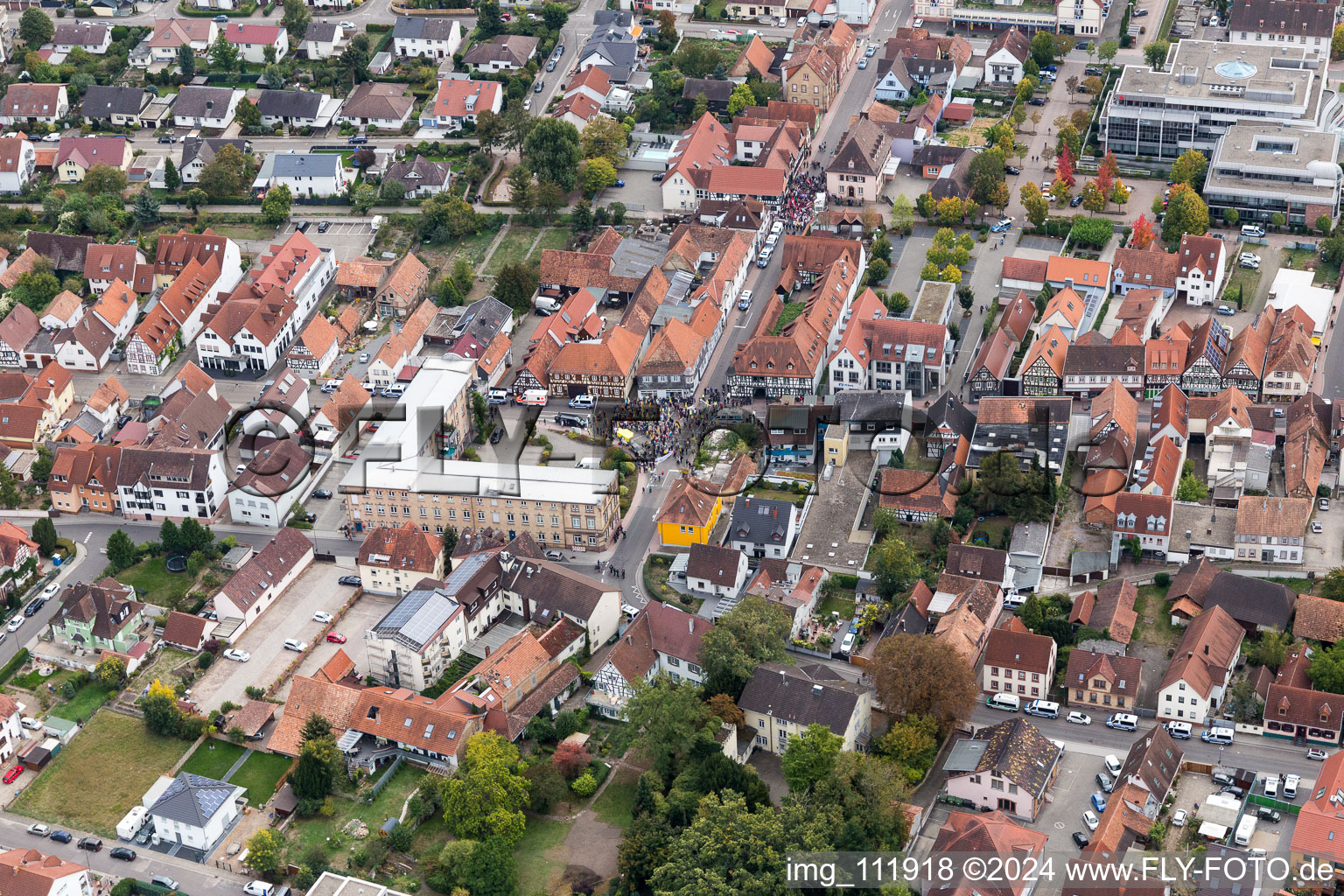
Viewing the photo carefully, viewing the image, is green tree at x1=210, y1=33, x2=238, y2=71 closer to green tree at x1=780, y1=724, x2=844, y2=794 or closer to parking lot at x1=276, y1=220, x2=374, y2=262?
parking lot at x1=276, y1=220, x2=374, y2=262

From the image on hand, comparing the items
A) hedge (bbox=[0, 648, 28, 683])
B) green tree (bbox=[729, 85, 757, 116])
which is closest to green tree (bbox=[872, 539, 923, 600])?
hedge (bbox=[0, 648, 28, 683])

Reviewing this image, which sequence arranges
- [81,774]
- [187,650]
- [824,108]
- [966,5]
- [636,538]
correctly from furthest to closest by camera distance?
[966,5] → [824,108] → [636,538] → [187,650] → [81,774]

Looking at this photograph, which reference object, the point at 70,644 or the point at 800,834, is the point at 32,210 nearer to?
the point at 70,644

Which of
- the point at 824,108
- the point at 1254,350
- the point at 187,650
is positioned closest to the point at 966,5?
the point at 824,108

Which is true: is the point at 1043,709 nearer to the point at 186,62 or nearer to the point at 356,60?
the point at 356,60

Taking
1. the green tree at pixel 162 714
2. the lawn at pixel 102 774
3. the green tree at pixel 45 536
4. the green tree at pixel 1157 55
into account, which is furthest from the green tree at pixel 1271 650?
the green tree at pixel 1157 55

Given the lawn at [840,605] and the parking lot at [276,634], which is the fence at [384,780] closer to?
the parking lot at [276,634]

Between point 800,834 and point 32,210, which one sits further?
point 32,210
